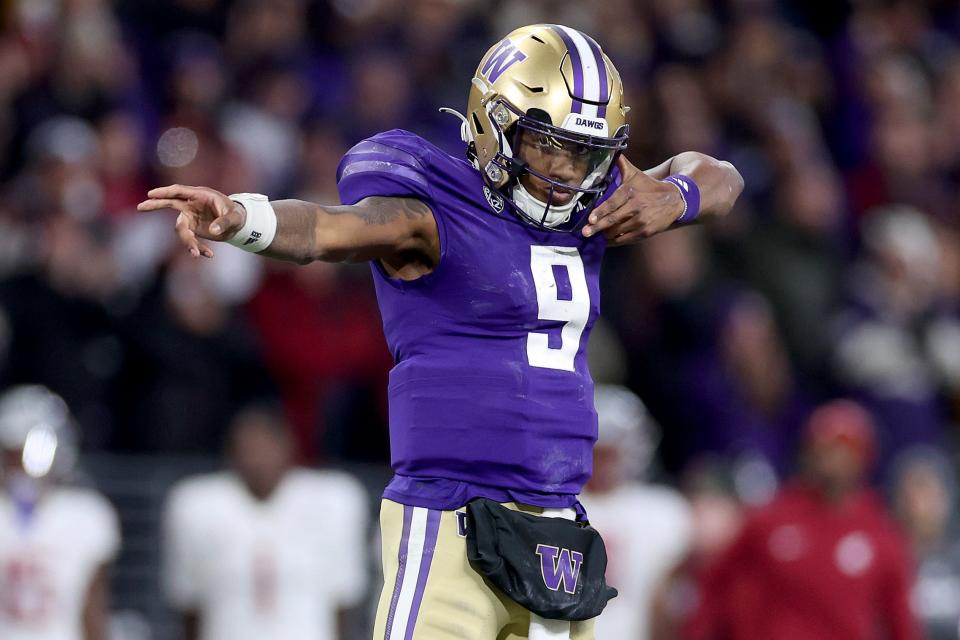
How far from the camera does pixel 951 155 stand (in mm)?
10828

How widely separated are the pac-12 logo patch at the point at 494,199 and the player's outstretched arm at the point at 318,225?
0.15 meters

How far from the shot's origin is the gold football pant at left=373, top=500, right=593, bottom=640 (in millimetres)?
3766

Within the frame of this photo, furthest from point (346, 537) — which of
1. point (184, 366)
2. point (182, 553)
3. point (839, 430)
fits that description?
point (839, 430)

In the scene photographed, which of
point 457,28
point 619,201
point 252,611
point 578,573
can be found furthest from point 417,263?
point 457,28

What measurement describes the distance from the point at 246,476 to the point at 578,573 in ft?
13.3

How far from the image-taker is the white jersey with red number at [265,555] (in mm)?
7586

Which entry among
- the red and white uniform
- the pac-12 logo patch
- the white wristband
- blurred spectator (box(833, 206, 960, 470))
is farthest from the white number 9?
blurred spectator (box(833, 206, 960, 470))

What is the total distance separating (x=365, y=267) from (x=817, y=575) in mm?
2508

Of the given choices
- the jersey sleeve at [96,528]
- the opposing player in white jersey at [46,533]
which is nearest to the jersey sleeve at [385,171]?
the opposing player in white jersey at [46,533]

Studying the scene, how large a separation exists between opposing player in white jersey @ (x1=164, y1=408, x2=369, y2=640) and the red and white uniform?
5.66 feet

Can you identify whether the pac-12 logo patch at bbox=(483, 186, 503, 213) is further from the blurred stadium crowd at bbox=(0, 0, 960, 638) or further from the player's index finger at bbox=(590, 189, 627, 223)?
the blurred stadium crowd at bbox=(0, 0, 960, 638)

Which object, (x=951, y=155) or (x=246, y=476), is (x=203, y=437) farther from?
(x=951, y=155)

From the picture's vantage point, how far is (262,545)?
25.2 feet

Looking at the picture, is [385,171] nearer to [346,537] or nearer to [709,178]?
[709,178]
